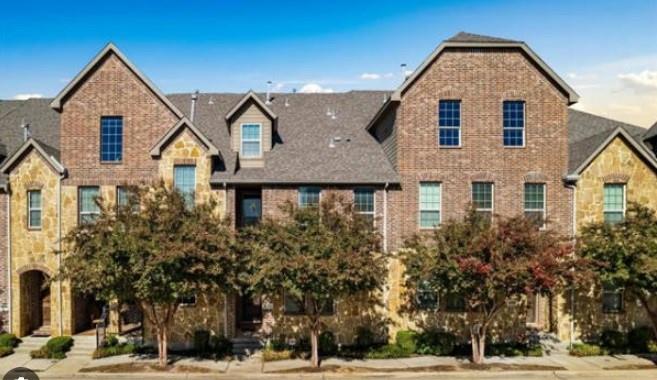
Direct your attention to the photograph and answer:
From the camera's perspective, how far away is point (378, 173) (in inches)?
942

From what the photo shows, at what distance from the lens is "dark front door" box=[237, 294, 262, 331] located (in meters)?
24.6

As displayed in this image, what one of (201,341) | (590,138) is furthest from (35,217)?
(590,138)

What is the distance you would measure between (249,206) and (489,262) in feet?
39.3

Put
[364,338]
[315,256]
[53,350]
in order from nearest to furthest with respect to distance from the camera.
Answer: [315,256] < [53,350] < [364,338]

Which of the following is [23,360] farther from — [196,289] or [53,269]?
[196,289]

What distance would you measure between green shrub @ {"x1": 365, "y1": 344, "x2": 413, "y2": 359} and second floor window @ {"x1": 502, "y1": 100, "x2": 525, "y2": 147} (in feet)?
36.3

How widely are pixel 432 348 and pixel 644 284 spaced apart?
8.76 metres

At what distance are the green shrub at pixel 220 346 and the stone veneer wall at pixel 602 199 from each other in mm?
15057

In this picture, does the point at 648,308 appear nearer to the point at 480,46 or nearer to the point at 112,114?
the point at 480,46

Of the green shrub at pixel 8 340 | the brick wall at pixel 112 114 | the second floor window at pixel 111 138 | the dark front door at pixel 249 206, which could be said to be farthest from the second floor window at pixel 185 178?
the green shrub at pixel 8 340

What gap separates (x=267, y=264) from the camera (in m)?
18.4

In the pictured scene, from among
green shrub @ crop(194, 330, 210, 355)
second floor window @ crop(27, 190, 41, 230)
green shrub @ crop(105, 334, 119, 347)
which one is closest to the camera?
green shrub @ crop(105, 334, 119, 347)

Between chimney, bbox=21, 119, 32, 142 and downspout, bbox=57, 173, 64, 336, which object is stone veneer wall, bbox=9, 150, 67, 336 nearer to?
downspout, bbox=57, 173, 64, 336

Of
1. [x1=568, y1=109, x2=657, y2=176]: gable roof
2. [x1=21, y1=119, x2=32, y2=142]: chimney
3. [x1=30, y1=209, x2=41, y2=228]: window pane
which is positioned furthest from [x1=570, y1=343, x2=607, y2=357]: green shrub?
[x1=21, y1=119, x2=32, y2=142]: chimney
